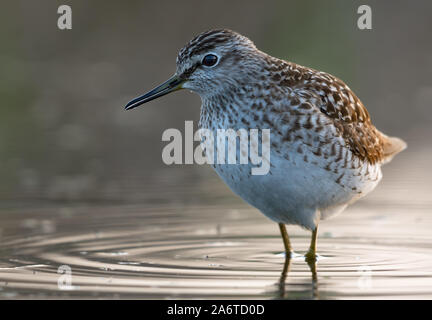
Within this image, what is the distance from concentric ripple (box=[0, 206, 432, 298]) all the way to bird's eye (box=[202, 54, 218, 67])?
82.3 inches

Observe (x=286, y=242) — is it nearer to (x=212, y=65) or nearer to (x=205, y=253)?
(x=205, y=253)

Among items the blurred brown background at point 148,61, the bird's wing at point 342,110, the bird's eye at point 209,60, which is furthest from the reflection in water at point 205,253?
the blurred brown background at point 148,61

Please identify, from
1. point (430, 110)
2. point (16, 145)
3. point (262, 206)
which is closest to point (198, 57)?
point (262, 206)

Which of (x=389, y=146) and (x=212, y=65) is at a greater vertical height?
(x=212, y=65)

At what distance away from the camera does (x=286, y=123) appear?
8656 millimetres

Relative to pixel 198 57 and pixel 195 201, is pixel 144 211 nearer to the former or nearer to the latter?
pixel 195 201

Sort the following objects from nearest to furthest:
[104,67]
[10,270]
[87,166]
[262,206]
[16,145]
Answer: [10,270] → [262,206] → [87,166] → [16,145] → [104,67]

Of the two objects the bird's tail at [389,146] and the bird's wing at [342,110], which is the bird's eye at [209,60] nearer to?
the bird's wing at [342,110]

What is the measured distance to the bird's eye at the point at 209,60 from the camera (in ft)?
31.0

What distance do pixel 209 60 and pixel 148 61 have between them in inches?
556

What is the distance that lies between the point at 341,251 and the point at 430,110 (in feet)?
40.7

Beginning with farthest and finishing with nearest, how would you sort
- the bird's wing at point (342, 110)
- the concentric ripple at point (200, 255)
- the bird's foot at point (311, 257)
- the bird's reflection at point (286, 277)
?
the bird's wing at point (342, 110), the bird's foot at point (311, 257), the concentric ripple at point (200, 255), the bird's reflection at point (286, 277)

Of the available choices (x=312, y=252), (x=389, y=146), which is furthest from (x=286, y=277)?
(x=389, y=146)

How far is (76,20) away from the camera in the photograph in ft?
73.3
